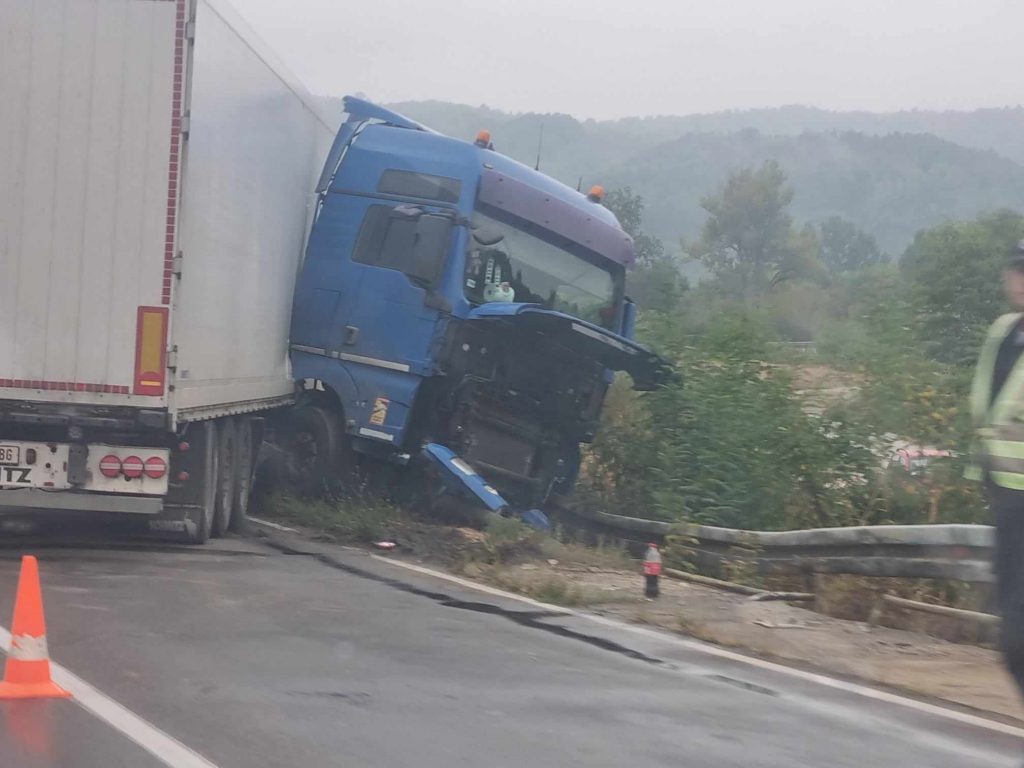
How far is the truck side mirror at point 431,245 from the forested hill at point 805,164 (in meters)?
96.5

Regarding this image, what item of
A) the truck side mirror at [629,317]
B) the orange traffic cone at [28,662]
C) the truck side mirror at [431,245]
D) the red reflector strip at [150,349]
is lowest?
the orange traffic cone at [28,662]

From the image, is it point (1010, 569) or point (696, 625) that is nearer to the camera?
point (1010, 569)

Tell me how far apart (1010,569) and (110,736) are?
328cm

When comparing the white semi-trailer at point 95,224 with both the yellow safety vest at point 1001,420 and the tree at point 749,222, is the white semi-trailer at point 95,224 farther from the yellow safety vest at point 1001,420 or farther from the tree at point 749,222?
the tree at point 749,222

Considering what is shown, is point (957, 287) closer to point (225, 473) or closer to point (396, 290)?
point (396, 290)

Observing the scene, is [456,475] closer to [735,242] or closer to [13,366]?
[13,366]

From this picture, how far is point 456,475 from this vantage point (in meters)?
13.4

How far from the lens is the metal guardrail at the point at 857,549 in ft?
27.8

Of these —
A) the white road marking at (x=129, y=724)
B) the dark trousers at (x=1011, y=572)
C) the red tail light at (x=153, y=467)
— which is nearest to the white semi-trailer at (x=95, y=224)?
the red tail light at (x=153, y=467)

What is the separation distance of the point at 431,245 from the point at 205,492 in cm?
394

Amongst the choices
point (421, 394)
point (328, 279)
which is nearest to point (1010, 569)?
point (421, 394)

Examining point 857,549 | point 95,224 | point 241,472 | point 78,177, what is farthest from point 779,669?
point 241,472

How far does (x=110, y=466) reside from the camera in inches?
401

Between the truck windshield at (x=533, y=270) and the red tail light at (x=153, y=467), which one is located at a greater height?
the truck windshield at (x=533, y=270)
